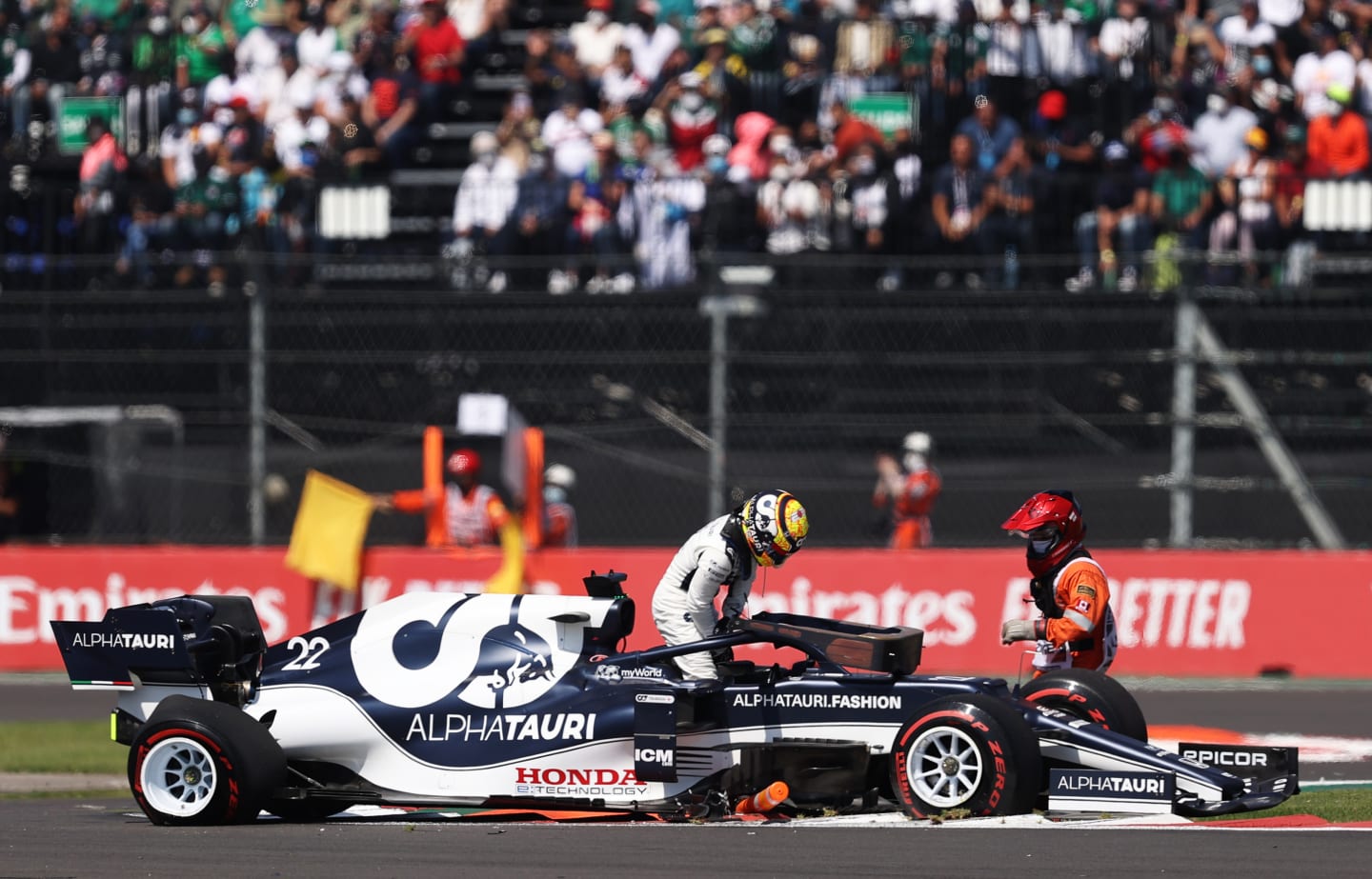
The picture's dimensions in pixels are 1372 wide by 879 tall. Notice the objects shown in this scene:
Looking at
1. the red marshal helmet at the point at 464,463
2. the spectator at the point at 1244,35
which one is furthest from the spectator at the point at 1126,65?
the red marshal helmet at the point at 464,463

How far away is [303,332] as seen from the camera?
17.0m

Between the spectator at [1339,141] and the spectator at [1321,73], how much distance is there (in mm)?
147

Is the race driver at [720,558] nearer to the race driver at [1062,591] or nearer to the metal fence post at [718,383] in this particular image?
the race driver at [1062,591]

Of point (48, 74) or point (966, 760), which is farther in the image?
point (48, 74)

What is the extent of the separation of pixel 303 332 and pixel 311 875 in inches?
386

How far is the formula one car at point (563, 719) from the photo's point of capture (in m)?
8.87

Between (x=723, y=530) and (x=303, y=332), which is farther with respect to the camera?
(x=303, y=332)

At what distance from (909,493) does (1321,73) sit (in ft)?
17.6

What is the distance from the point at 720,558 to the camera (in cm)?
955

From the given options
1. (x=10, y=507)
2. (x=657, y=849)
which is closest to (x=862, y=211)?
(x=10, y=507)

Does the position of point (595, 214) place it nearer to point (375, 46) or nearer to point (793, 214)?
point (793, 214)

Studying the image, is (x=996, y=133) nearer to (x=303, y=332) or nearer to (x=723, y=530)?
(x=303, y=332)

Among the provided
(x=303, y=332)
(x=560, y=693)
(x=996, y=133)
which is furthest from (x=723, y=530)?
(x=996, y=133)

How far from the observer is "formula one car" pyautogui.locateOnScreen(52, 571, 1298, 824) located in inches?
349
